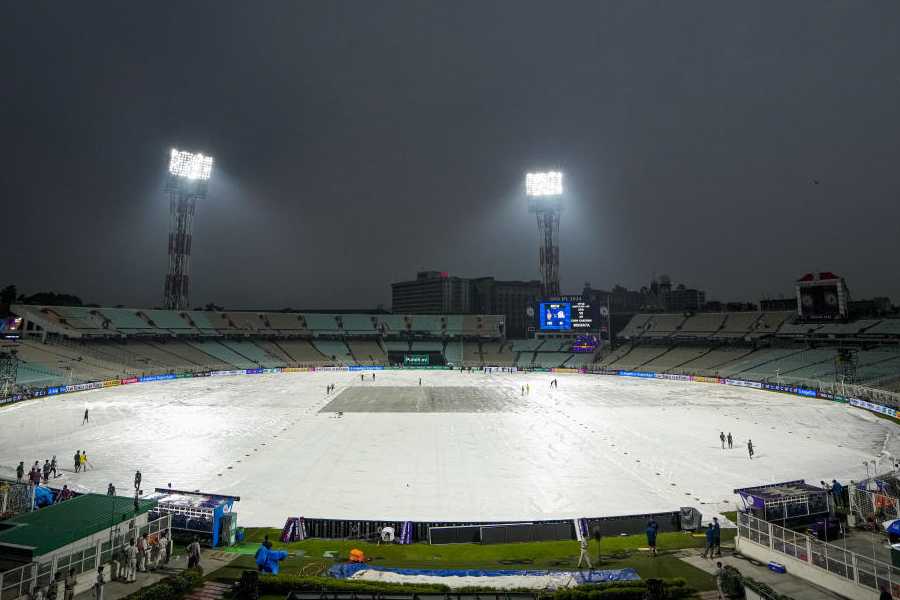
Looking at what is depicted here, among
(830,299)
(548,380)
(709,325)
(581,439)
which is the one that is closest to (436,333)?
(548,380)

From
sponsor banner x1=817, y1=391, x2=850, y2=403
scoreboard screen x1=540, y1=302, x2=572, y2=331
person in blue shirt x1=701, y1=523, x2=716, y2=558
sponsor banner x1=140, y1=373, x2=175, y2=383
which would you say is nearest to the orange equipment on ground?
person in blue shirt x1=701, y1=523, x2=716, y2=558

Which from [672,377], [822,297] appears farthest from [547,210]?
[822,297]

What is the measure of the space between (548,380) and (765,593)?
5385 cm

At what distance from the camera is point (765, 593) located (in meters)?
8.92

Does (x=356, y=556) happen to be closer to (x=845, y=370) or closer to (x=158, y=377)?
(x=845, y=370)

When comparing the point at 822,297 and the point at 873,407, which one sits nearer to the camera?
the point at 873,407

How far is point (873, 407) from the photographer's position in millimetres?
36906

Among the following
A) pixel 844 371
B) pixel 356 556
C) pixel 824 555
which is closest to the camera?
pixel 824 555

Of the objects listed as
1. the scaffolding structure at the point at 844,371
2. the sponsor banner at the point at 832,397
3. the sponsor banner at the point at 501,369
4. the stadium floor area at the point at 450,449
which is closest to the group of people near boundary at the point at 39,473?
the stadium floor area at the point at 450,449

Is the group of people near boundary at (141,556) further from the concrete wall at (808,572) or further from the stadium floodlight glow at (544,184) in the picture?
the stadium floodlight glow at (544,184)

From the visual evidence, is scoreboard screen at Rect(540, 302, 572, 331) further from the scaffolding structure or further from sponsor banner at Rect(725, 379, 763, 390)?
the scaffolding structure

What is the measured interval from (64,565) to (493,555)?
9460mm

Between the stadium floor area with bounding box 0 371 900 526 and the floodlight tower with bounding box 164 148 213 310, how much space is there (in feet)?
107

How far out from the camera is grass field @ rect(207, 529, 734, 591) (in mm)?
10820
